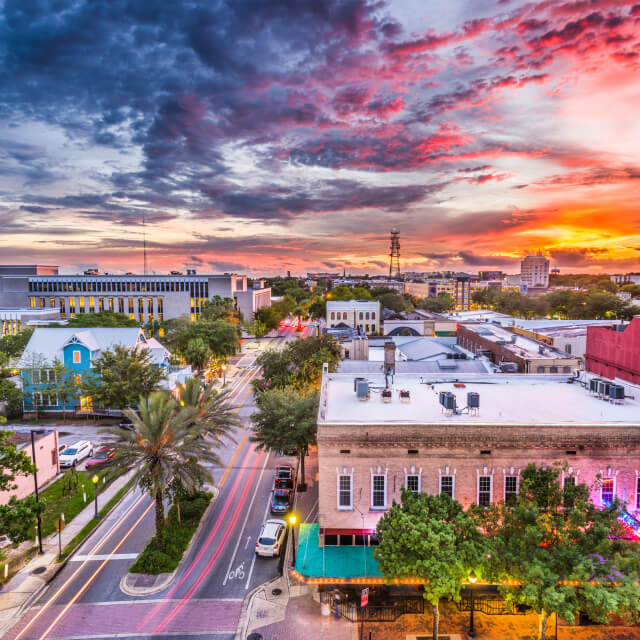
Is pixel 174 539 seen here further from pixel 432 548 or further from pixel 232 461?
pixel 432 548

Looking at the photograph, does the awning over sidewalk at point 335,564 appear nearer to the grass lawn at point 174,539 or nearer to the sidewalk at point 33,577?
the grass lawn at point 174,539

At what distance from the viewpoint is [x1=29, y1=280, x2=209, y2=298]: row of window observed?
131000 millimetres

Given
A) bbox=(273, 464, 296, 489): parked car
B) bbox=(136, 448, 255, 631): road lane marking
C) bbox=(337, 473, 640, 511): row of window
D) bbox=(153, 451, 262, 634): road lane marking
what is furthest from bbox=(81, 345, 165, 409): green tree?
bbox=(337, 473, 640, 511): row of window

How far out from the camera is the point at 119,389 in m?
46.9

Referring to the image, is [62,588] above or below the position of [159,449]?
below

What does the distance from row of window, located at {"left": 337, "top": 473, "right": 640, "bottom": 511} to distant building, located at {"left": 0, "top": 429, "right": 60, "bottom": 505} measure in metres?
24.0

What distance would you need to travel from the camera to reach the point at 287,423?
32250 millimetres

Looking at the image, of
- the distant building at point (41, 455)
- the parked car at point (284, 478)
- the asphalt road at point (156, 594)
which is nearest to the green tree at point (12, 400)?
the distant building at point (41, 455)

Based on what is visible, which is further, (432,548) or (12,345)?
(12,345)

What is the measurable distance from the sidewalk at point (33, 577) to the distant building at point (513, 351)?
39.2 metres

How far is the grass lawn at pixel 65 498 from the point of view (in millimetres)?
29922

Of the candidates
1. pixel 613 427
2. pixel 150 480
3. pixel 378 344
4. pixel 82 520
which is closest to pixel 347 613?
pixel 150 480

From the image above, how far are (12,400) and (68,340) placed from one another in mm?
8899

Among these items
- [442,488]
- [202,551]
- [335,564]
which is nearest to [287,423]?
[202,551]
